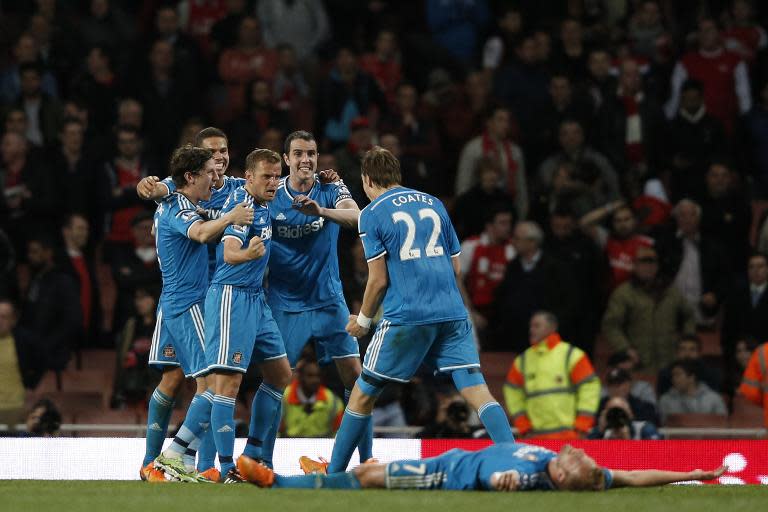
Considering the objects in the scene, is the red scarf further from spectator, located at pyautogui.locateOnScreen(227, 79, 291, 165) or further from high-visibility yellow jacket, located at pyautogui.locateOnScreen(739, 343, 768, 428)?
high-visibility yellow jacket, located at pyautogui.locateOnScreen(739, 343, 768, 428)

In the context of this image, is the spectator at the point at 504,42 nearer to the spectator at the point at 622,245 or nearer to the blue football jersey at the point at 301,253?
the spectator at the point at 622,245

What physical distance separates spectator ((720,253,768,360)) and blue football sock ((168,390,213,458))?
698cm

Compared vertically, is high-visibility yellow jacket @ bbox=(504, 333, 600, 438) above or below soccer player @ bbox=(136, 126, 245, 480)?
below

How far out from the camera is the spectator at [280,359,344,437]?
14.6m

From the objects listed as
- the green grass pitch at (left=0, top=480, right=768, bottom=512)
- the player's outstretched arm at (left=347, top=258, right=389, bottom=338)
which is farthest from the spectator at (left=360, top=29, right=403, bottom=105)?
the green grass pitch at (left=0, top=480, right=768, bottom=512)

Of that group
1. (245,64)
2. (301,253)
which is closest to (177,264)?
(301,253)

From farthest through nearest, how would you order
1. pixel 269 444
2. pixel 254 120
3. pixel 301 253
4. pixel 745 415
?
1. pixel 254 120
2. pixel 745 415
3. pixel 301 253
4. pixel 269 444

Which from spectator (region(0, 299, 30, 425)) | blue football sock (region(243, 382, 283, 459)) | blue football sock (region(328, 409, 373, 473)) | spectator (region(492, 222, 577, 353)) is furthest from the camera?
spectator (region(492, 222, 577, 353))

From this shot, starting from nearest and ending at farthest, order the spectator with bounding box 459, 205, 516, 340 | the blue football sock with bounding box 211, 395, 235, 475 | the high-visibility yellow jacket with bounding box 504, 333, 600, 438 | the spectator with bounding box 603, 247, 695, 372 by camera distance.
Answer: the blue football sock with bounding box 211, 395, 235, 475
the high-visibility yellow jacket with bounding box 504, 333, 600, 438
the spectator with bounding box 603, 247, 695, 372
the spectator with bounding box 459, 205, 516, 340

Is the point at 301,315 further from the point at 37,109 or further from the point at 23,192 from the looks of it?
the point at 37,109

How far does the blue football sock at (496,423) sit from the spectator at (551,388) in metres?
4.02

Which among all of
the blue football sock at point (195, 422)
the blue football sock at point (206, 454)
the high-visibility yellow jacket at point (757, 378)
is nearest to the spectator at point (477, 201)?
the high-visibility yellow jacket at point (757, 378)

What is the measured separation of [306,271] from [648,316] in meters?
5.61

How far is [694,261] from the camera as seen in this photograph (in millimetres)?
16906
